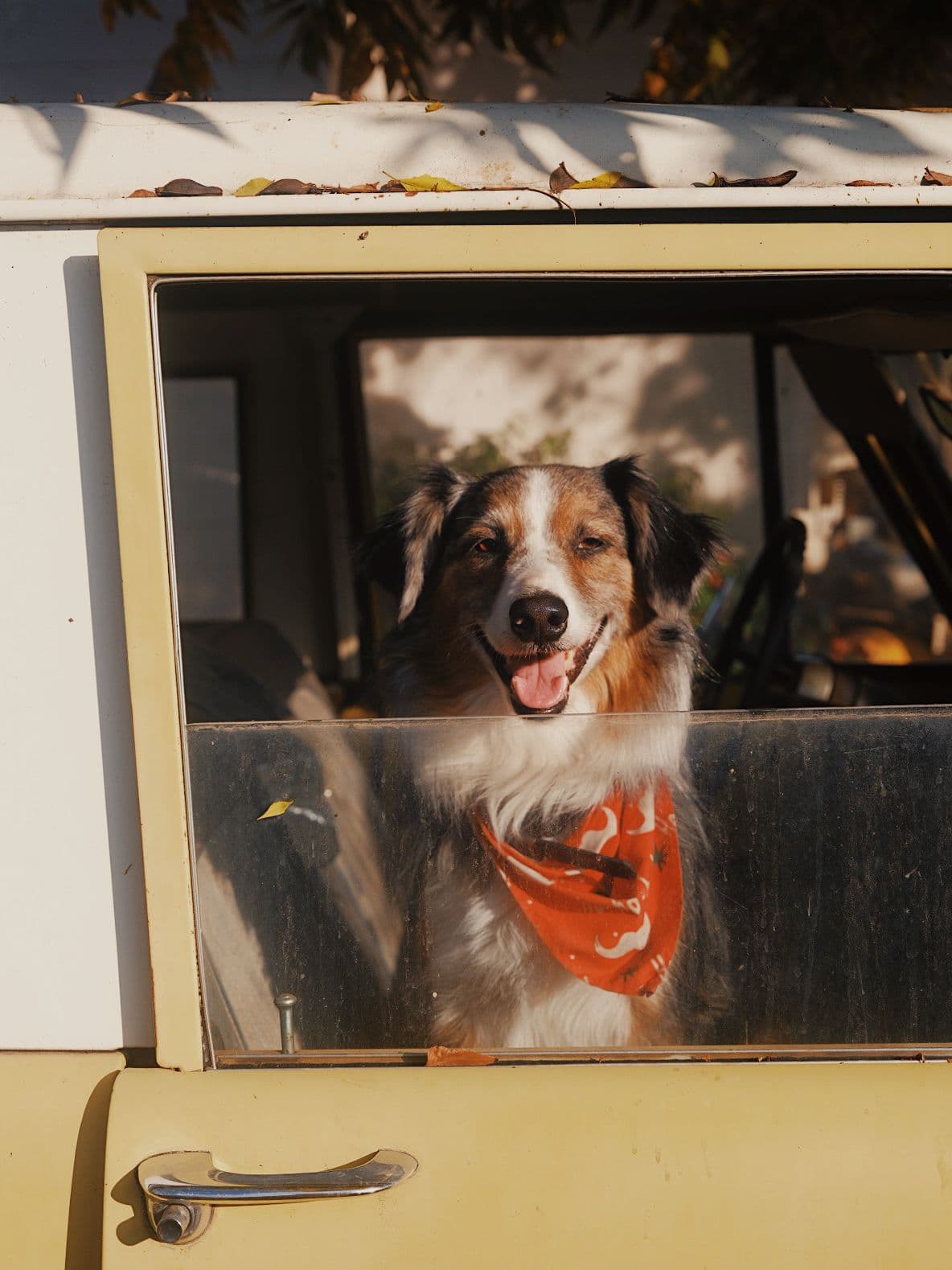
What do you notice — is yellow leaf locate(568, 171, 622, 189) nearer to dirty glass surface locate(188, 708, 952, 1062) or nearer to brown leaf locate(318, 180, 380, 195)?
brown leaf locate(318, 180, 380, 195)

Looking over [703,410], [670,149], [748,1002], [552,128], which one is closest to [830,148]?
[670,149]

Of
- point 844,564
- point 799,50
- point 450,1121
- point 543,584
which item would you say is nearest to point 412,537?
point 543,584

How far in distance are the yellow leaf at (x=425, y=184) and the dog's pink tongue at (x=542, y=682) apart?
91 cm

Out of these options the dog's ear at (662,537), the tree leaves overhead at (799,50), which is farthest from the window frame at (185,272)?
the tree leaves overhead at (799,50)

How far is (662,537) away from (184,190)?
1.17 m

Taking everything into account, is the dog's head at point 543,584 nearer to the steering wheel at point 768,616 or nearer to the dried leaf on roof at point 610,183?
the steering wheel at point 768,616

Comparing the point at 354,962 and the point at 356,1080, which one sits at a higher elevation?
the point at 354,962

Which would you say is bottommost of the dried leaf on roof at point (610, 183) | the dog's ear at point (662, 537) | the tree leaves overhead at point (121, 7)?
the dog's ear at point (662, 537)

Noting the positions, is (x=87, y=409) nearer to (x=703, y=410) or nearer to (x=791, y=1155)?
(x=791, y=1155)

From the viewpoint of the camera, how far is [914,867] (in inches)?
53.0

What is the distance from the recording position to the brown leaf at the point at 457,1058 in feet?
4.24

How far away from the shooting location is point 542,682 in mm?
1970

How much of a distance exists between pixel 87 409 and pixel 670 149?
73 centimetres

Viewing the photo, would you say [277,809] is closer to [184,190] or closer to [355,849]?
[355,849]
